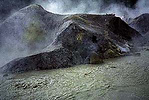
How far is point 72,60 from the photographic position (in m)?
6.30

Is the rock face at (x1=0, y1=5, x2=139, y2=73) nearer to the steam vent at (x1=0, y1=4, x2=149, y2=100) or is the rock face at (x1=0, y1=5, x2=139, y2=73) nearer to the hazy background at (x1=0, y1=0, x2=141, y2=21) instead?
the steam vent at (x1=0, y1=4, x2=149, y2=100)

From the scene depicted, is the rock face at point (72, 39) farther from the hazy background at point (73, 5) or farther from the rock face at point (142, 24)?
the hazy background at point (73, 5)

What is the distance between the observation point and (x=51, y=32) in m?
8.20

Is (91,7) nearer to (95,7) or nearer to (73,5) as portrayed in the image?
(95,7)

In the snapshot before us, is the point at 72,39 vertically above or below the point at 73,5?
below

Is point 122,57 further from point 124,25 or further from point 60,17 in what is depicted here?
point 60,17

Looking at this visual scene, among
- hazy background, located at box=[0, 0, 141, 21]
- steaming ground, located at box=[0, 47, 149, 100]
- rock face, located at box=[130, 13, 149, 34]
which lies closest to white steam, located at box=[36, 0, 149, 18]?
hazy background, located at box=[0, 0, 141, 21]


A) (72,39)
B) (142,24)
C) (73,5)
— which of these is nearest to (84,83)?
(72,39)

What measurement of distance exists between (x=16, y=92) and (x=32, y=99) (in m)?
0.64

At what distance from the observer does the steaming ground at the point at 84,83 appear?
3838mm

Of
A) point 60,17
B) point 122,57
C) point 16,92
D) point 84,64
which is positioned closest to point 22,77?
point 16,92

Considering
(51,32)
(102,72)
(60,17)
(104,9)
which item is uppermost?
(104,9)

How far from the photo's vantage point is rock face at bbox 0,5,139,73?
5988 millimetres

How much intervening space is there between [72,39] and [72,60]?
1035 mm
